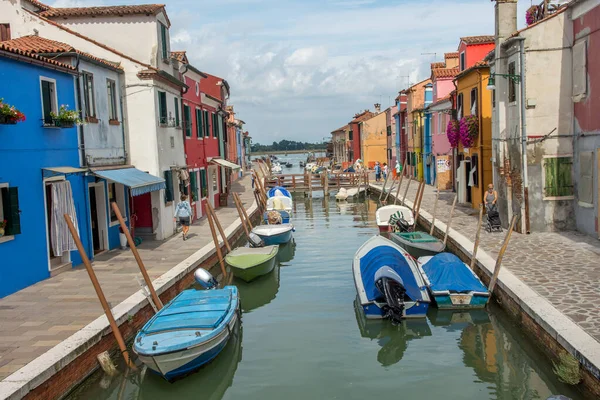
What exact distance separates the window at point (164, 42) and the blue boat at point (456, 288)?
41.7 feet

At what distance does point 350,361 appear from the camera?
10547 millimetres

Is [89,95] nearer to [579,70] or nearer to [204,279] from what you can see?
[204,279]

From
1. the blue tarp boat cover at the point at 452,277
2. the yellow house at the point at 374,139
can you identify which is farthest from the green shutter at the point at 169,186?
the yellow house at the point at 374,139

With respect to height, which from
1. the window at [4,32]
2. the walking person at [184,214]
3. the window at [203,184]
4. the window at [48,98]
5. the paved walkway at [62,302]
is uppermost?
the window at [4,32]

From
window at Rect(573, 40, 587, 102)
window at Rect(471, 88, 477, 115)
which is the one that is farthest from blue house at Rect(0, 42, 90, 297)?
window at Rect(471, 88, 477, 115)

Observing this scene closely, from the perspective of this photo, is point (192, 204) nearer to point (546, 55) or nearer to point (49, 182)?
point (49, 182)

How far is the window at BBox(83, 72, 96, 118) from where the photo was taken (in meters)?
15.8

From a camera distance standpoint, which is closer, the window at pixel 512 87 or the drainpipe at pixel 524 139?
the drainpipe at pixel 524 139

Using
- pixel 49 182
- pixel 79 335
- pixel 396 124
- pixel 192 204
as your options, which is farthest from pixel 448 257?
pixel 396 124

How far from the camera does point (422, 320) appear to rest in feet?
41.0

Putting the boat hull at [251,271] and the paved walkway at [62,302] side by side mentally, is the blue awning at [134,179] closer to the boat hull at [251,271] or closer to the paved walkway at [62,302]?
the paved walkway at [62,302]

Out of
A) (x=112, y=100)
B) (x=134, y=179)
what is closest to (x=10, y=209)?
(x=134, y=179)

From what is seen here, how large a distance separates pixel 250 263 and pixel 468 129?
12289 millimetres

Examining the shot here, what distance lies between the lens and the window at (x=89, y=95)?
A: 51.9 ft
